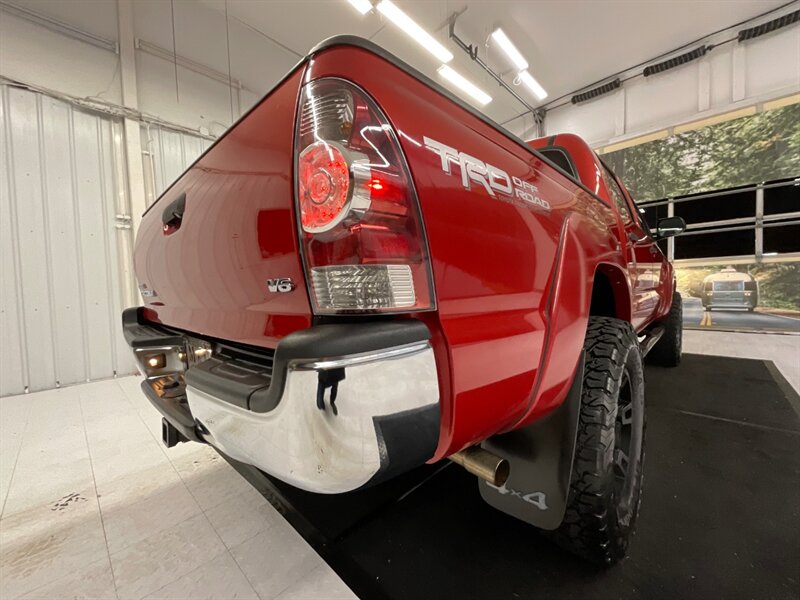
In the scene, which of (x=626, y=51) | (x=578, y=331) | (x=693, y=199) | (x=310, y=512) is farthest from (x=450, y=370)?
(x=693, y=199)

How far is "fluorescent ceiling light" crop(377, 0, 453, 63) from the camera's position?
3.63 meters

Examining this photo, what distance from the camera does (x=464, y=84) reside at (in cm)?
532

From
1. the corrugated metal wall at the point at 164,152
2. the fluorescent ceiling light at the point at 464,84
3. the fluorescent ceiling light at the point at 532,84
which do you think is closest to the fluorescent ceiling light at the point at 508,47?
the fluorescent ceiling light at the point at 532,84

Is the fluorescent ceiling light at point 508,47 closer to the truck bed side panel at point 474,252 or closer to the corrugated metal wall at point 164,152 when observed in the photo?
the corrugated metal wall at point 164,152

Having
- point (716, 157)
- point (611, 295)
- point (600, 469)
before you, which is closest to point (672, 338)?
point (611, 295)

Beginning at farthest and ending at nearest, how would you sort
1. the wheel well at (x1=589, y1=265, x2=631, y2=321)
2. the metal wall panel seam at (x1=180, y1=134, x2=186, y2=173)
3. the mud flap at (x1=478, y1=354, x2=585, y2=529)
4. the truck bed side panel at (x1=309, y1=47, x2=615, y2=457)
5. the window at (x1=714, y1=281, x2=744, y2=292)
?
the window at (x1=714, y1=281, x2=744, y2=292), the metal wall panel seam at (x1=180, y1=134, x2=186, y2=173), the wheel well at (x1=589, y1=265, x2=631, y2=321), the mud flap at (x1=478, y1=354, x2=585, y2=529), the truck bed side panel at (x1=309, y1=47, x2=615, y2=457)

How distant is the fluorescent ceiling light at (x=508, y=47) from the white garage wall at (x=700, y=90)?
280 cm

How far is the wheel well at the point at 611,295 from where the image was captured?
1.37 m

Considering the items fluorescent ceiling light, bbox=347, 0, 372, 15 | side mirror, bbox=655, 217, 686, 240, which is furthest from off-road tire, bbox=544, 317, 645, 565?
fluorescent ceiling light, bbox=347, 0, 372, 15

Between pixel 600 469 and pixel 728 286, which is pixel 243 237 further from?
pixel 728 286

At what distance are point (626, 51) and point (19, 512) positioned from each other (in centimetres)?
851

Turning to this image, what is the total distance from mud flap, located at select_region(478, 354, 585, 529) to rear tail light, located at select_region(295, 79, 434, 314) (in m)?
0.63

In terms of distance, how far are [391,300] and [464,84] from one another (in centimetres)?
595

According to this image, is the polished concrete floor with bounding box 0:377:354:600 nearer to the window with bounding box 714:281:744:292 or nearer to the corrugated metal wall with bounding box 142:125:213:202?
the corrugated metal wall with bounding box 142:125:213:202
